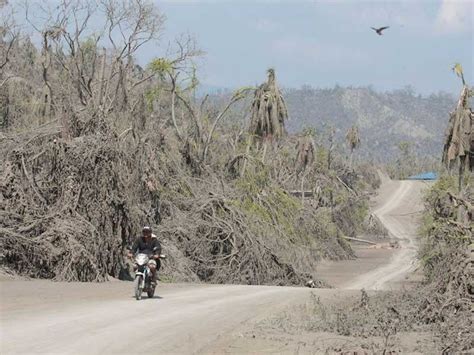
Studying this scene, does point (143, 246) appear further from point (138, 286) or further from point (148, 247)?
point (138, 286)

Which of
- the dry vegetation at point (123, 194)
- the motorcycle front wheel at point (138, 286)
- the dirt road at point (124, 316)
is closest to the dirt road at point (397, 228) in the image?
the dry vegetation at point (123, 194)

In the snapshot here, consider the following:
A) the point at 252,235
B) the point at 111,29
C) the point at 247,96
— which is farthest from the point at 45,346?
the point at 247,96

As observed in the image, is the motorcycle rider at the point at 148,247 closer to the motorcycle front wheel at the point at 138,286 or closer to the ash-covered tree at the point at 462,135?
the motorcycle front wheel at the point at 138,286

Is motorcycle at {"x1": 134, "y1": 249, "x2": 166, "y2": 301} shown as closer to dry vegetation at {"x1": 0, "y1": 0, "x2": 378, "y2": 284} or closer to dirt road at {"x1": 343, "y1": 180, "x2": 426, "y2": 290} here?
dry vegetation at {"x1": 0, "y1": 0, "x2": 378, "y2": 284}

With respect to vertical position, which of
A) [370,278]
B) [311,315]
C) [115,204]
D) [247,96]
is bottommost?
[370,278]

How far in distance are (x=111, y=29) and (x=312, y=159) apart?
4190 cm

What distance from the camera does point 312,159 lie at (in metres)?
80.8

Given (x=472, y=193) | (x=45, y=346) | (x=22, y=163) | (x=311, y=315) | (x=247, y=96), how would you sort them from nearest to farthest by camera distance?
(x=45, y=346) < (x=311, y=315) < (x=22, y=163) < (x=472, y=193) < (x=247, y=96)

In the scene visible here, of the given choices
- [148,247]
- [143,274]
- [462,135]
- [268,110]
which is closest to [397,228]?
[268,110]

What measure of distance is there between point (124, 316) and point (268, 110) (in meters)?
44.1

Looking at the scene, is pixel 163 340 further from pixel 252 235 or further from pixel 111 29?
pixel 111 29

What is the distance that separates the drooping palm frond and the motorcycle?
132ft

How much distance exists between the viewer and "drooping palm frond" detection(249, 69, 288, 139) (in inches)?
2203

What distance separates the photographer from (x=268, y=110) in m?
56.5
